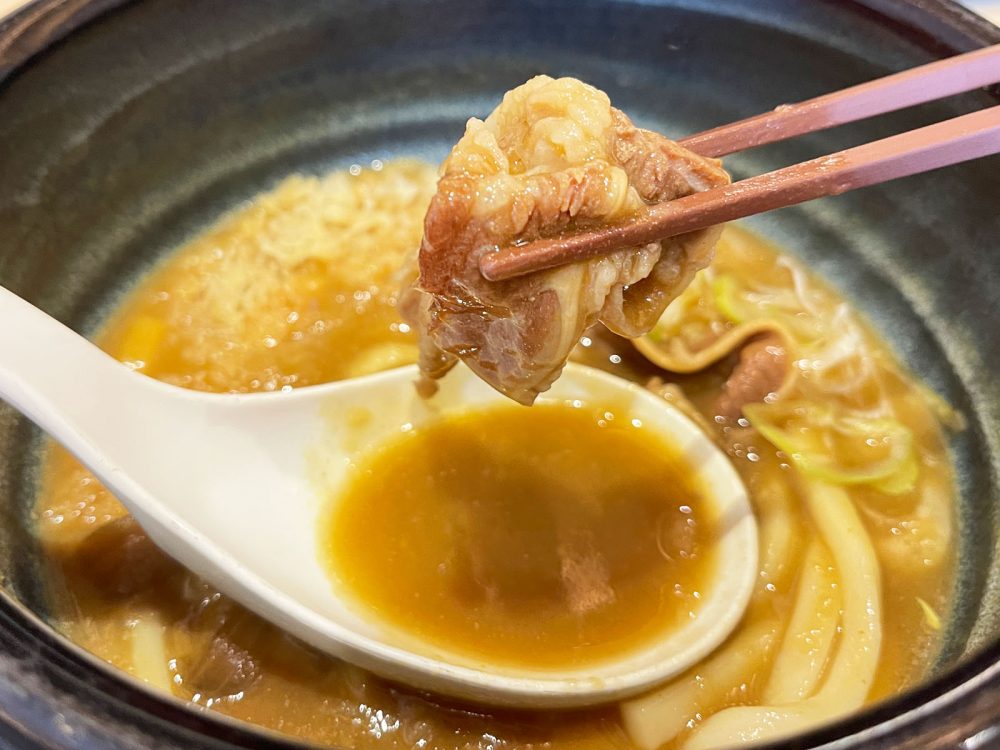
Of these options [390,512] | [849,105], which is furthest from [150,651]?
[849,105]

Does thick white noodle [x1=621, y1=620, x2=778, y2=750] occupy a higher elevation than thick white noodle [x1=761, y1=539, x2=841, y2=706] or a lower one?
lower

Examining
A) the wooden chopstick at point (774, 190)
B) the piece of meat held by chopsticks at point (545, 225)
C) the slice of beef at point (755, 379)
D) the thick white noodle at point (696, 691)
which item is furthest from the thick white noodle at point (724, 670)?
the wooden chopstick at point (774, 190)

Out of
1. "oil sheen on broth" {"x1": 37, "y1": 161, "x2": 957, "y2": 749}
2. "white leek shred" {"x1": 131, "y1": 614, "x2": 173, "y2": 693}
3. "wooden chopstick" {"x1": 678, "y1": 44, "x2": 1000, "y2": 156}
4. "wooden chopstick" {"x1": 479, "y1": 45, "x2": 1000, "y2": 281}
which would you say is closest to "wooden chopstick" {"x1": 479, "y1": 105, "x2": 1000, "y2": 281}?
"wooden chopstick" {"x1": 479, "y1": 45, "x2": 1000, "y2": 281}

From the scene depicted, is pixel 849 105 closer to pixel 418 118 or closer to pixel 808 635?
pixel 808 635

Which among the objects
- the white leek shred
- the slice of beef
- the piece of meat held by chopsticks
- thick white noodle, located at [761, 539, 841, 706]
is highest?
the piece of meat held by chopsticks

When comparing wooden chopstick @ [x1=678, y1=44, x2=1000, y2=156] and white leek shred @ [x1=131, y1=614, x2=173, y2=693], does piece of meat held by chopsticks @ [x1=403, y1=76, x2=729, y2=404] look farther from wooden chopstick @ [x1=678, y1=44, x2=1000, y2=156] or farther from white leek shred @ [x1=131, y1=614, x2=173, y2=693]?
white leek shred @ [x1=131, y1=614, x2=173, y2=693]

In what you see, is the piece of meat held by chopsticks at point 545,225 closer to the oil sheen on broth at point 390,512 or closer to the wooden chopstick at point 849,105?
the wooden chopstick at point 849,105

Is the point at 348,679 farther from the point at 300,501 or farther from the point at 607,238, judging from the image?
the point at 607,238

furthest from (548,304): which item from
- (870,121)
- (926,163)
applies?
(870,121)
